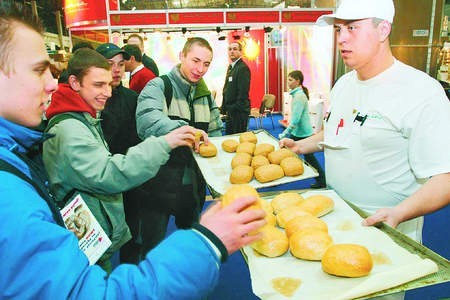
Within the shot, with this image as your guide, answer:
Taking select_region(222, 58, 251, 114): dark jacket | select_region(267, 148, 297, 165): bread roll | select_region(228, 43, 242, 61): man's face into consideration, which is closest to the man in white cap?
select_region(267, 148, 297, 165): bread roll

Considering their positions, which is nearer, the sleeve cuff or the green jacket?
the sleeve cuff

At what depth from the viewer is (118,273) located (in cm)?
78

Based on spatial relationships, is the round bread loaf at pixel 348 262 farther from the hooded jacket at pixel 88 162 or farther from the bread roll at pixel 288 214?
the hooded jacket at pixel 88 162

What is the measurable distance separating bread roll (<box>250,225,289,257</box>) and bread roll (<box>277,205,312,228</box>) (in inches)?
7.1

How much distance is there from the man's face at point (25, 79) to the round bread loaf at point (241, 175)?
55.1 inches

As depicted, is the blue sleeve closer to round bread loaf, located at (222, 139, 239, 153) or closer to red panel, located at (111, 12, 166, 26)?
round bread loaf, located at (222, 139, 239, 153)

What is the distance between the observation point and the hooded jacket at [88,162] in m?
1.62

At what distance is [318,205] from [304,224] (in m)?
0.20

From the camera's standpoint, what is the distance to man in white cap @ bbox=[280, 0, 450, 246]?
1470 millimetres

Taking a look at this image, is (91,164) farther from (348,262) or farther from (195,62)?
(195,62)

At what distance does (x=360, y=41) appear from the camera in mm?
1685

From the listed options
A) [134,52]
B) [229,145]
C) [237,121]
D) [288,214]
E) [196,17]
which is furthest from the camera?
[196,17]

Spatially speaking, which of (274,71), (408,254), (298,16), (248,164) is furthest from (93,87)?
(274,71)

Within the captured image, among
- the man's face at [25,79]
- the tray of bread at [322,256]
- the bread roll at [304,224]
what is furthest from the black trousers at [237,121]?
the man's face at [25,79]
